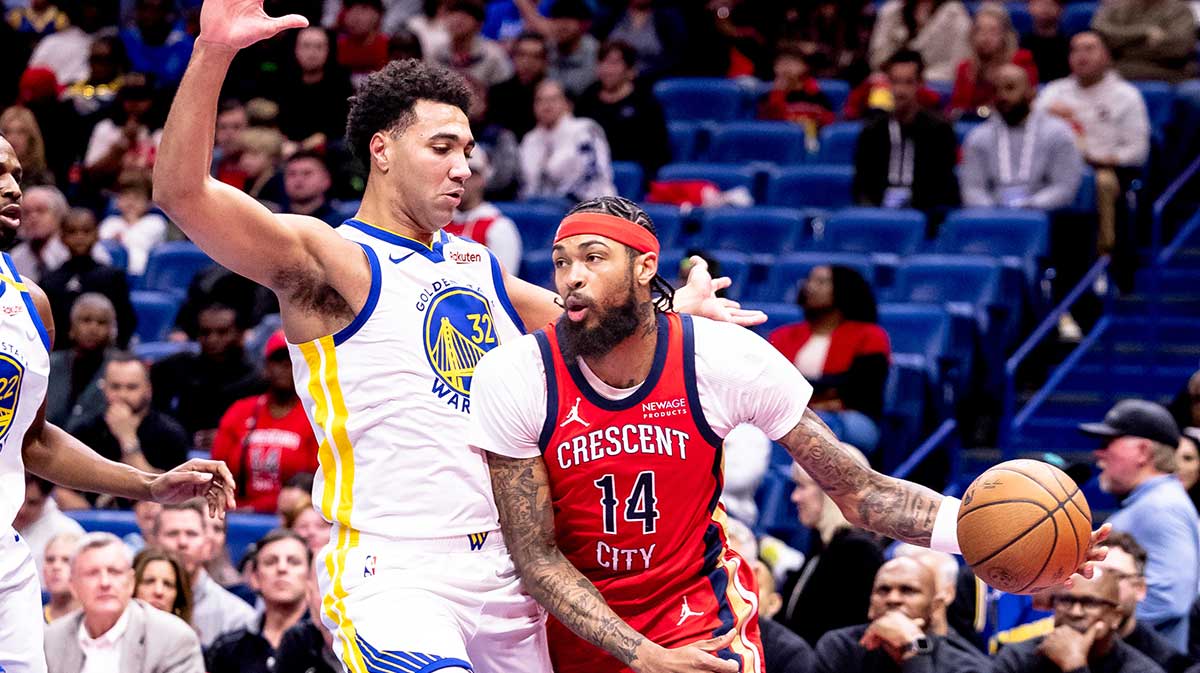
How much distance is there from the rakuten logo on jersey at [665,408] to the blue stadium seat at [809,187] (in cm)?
827

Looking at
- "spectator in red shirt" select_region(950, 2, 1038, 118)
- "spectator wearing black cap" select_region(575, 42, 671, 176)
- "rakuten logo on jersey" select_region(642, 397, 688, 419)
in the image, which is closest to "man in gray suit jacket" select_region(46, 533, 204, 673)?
"rakuten logo on jersey" select_region(642, 397, 688, 419)

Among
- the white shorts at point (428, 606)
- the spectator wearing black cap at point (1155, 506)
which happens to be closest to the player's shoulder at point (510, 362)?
the white shorts at point (428, 606)

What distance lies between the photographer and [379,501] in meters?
4.78

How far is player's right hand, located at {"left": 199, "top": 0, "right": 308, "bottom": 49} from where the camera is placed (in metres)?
4.45

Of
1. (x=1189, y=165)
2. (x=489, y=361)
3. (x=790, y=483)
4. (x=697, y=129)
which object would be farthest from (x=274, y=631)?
(x=1189, y=165)

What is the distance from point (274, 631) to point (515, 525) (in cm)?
389

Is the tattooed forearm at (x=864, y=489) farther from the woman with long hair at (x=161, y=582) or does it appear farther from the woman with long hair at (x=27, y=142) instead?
the woman with long hair at (x=27, y=142)

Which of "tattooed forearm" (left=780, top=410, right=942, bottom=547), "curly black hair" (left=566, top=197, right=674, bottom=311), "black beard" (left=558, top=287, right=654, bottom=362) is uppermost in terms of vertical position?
"curly black hair" (left=566, top=197, right=674, bottom=311)

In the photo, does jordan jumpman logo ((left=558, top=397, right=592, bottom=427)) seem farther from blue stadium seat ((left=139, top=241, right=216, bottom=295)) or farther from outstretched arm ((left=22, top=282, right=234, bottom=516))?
blue stadium seat ((left=139, top=241, right=216, bottom=295))

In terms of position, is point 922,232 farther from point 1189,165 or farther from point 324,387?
point 324,387

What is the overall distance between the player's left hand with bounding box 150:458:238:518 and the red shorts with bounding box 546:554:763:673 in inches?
41.9

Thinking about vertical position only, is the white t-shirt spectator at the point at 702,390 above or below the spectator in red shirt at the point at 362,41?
below

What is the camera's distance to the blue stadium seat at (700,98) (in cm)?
1421

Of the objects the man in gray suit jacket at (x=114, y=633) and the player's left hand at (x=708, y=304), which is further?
the man in gray suit jacket at (x=114, y=633)
